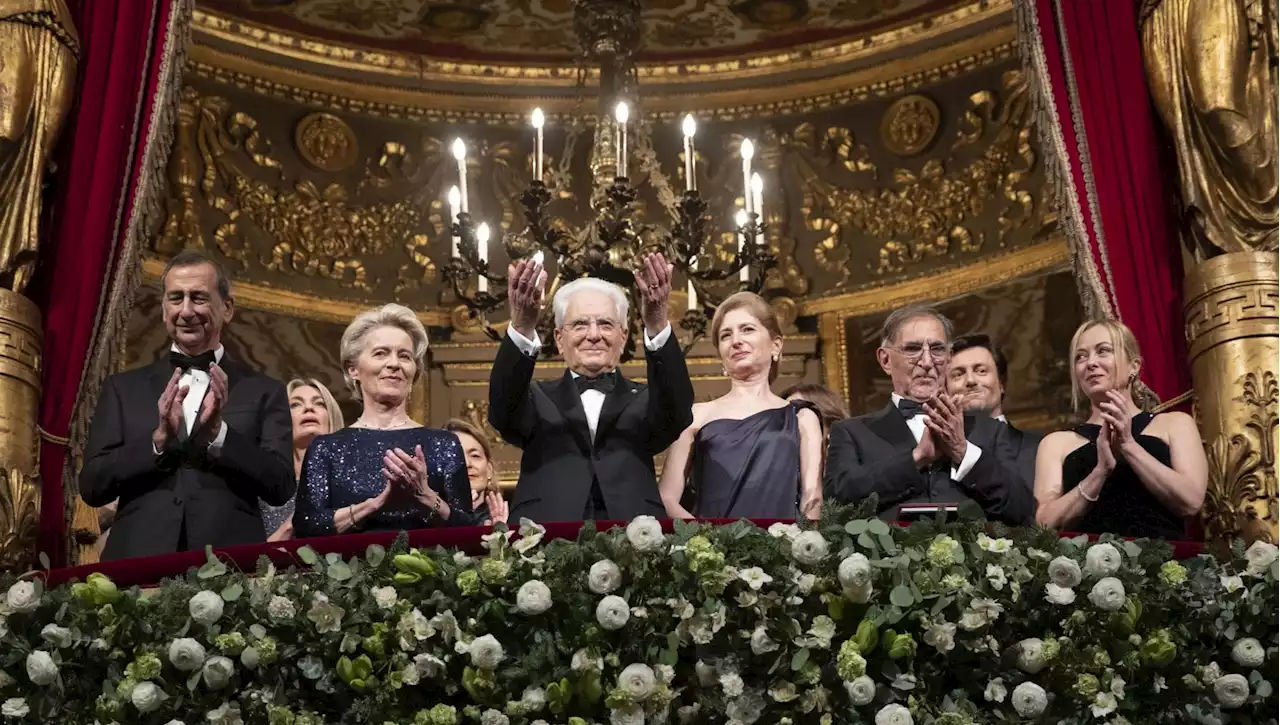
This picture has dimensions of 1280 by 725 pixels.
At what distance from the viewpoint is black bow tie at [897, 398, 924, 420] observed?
4520 mm

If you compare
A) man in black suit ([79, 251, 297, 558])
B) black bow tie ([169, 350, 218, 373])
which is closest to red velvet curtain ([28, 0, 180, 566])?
man in black suit ([79, 251, 297, 558])

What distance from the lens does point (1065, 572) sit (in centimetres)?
358

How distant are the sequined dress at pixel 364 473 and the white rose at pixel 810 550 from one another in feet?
3.25

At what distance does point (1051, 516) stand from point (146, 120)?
9.32ft

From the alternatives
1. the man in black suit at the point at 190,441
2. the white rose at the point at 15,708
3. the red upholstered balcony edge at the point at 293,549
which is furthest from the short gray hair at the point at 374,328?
the white rose at the point at 15,708

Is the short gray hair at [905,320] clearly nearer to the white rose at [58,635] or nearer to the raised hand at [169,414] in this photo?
the raised hand at [169,414]

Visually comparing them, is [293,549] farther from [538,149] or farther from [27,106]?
[538,149]

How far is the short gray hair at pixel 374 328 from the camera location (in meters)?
4.48

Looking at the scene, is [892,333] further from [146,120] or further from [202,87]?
[202,87]

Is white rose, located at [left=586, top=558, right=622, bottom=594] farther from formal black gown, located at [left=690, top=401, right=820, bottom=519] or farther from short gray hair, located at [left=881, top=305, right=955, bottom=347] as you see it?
short gray hair, located at [left=881, top=305, right=955, bottom=347]

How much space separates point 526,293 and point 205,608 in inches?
42.3

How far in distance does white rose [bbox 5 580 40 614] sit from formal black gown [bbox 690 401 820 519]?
1614mm

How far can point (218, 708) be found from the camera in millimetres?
3449

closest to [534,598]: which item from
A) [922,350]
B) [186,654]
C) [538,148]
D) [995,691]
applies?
[186,654]
